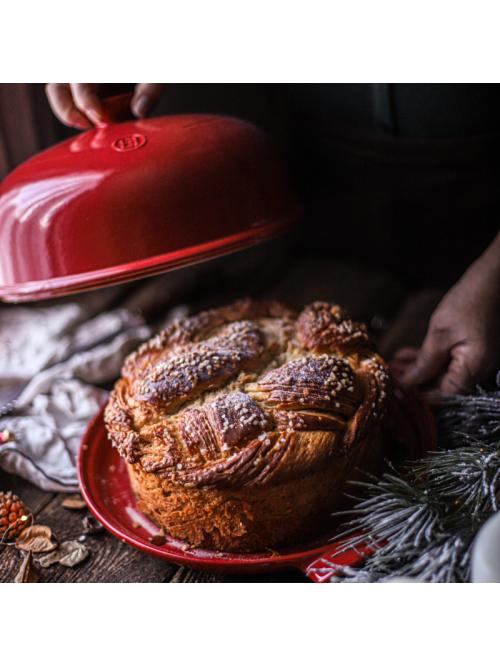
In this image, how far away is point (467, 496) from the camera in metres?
0.99

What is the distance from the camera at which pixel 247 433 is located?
970 mm

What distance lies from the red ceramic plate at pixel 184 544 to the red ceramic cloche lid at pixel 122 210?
0.33 meters

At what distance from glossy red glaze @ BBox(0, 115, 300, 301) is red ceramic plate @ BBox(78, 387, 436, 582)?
1.09 ft

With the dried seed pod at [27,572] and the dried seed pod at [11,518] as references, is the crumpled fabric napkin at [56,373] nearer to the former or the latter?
the dried seed pod at [11,518]

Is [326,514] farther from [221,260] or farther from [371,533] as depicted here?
[221,260]

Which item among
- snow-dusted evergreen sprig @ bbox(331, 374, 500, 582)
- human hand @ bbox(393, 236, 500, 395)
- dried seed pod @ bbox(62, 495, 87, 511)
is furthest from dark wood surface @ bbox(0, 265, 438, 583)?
human hand @ bbox(393, 236, 500, 395)

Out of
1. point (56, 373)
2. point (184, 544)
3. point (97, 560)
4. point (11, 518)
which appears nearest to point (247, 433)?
point (184, 544)

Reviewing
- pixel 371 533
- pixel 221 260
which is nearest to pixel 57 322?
pixel 221 260

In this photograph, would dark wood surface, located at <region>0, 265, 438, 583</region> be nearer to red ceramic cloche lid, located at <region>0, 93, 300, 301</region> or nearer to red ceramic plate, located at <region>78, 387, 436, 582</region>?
red ceramic plate, located at <region>78, 387, 436, 582</region>

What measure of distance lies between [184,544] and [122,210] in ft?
1.76

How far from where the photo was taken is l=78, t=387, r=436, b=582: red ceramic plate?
96 cm

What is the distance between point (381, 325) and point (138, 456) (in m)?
0.99

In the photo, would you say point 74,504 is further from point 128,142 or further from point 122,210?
point 128,142

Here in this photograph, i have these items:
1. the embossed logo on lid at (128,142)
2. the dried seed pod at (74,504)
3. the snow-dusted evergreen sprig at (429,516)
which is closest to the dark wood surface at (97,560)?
the dried seed pod at (74,504)
